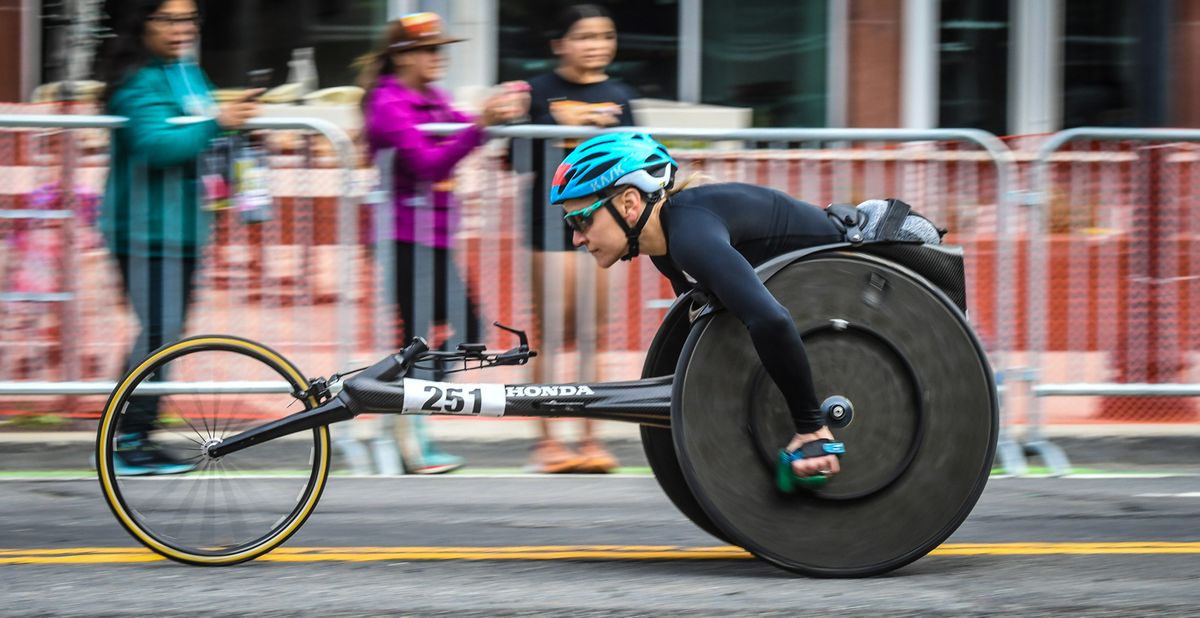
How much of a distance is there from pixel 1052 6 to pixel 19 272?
846cm

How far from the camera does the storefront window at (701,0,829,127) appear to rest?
497 inches

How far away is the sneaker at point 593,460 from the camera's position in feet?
23.9

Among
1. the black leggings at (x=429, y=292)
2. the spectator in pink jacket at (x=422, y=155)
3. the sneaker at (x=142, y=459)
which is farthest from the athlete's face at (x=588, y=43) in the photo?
the sneaker at (x=142, y=459)

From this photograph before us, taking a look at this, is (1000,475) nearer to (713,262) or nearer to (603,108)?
(603,108)

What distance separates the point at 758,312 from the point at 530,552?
1.31 meters

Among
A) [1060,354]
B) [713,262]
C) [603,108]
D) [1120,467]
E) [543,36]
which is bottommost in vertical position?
[1120,467]

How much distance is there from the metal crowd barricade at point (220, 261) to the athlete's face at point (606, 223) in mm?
2568

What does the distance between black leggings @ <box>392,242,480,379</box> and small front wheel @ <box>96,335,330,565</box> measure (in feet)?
6.40

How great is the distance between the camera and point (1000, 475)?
24.0 feet

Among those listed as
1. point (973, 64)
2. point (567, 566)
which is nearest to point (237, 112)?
point (567, 566)

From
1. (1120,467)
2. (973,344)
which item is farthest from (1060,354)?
(973,344)

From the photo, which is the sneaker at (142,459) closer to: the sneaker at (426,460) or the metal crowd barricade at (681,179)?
the sneaker at (426,460)

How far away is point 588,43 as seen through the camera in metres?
7.14

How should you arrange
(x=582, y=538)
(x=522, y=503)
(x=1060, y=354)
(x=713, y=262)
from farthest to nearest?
(x=1060, y=354)
(x=522, y=503)
(x=582, y=538)
(x=713, y=262)
